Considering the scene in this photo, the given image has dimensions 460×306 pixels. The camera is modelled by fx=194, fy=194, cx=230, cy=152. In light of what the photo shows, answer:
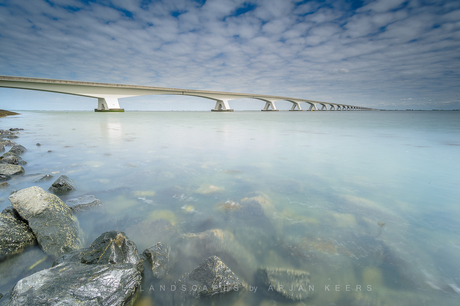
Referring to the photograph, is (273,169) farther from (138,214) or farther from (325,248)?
(138,214)

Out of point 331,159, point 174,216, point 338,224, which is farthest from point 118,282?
point 331,159

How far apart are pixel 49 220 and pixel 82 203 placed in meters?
0.67

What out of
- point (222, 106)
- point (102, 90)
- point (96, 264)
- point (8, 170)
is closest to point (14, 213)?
point (96, 264)

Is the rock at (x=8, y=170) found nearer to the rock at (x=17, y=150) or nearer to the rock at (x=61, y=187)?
the rock at (x=61, y=187)

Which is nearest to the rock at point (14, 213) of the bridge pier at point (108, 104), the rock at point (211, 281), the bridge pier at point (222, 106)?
the rock at point (211, 281)

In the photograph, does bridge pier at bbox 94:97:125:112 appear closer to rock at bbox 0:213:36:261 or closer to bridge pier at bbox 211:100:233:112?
bridge pier at bbox 211:100:233:112

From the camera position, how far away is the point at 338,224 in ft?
8.53

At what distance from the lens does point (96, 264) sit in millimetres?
1730

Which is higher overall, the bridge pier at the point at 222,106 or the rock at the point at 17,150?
the bridge pier at the point at 222,106

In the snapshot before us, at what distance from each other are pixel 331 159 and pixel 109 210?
226 inches

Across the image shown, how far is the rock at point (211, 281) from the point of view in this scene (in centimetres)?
166

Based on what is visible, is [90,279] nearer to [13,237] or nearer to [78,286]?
[78,286]

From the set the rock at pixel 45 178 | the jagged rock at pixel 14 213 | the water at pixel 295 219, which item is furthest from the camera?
the rock at pixel 45 178

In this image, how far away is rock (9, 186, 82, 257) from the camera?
2170 mm
